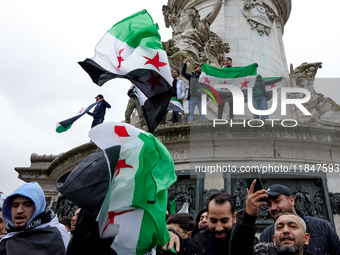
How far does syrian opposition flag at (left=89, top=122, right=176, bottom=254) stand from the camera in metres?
2.86

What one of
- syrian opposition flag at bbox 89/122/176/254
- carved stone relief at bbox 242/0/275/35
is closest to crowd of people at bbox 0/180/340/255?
syrian opposition flag at bbox 89/122/176/254

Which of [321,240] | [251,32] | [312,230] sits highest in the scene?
[251,32]

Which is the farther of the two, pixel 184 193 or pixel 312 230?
pixel 184 193

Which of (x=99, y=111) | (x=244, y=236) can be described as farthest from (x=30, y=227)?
(x=99, y=111)

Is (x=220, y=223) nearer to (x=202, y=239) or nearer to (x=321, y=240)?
(x=202, y=239)

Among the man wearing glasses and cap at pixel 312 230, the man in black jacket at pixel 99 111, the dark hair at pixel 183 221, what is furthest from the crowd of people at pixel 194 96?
the man wearing glasses and cap at pixel 312 230

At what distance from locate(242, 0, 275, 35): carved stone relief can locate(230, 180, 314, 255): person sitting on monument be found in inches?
596

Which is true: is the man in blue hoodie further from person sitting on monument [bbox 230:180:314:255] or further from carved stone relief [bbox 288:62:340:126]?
carved stone relief [bbox 288:62:340:126]

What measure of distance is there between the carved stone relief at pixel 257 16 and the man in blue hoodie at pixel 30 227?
15304 mm

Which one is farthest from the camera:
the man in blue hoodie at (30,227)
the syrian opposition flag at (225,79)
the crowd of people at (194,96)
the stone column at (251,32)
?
the stone column at (251,32)

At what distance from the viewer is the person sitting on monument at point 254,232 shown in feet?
8.84

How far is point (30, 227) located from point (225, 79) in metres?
8.42

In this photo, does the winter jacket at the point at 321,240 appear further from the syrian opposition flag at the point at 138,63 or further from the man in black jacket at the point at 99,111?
the man in black jacket at the point at 99,111

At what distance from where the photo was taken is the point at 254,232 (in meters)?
2.72
